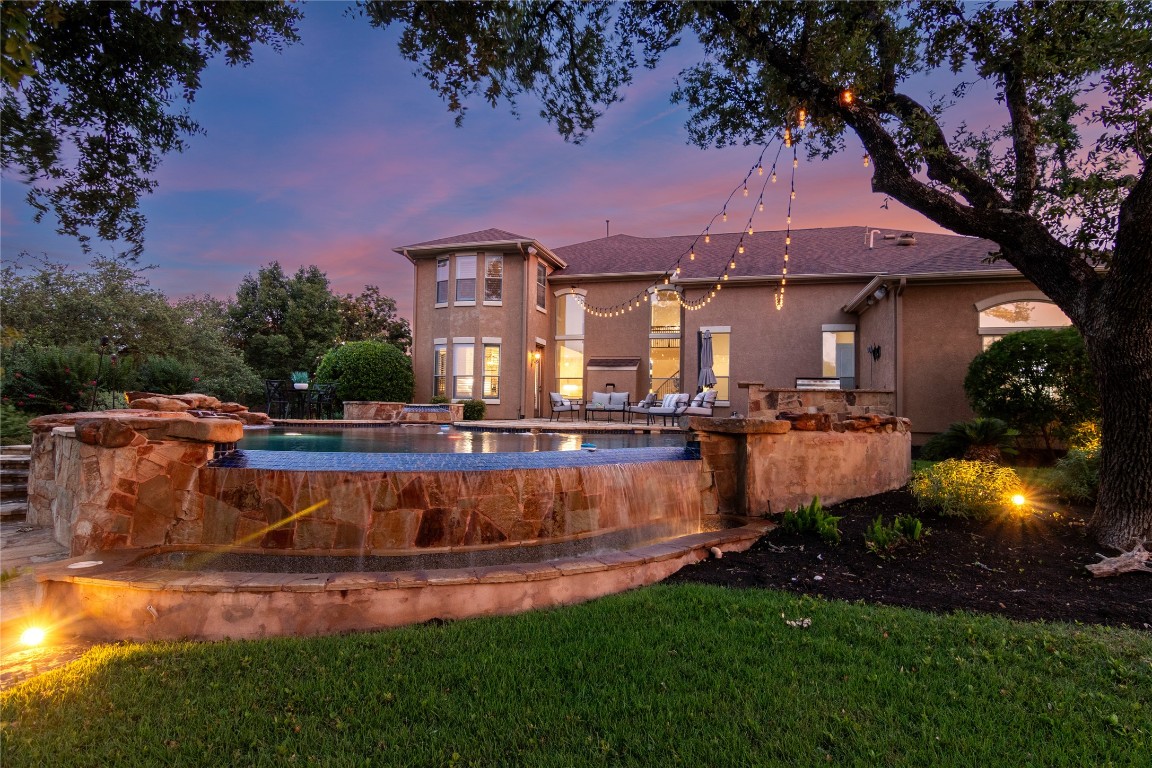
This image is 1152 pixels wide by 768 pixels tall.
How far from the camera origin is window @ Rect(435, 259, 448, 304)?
17203mm

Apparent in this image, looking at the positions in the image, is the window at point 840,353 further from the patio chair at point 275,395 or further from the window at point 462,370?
the patio chair at point 275,395

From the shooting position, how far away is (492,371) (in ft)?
55.3

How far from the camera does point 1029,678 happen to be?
2404mm

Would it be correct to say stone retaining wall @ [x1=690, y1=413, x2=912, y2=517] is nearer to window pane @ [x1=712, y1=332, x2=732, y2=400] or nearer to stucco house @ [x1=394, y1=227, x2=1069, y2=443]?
stucco house @ [x1=394, y1=227, x2=1069, y2=443]

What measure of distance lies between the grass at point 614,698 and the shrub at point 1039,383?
7.64 metres

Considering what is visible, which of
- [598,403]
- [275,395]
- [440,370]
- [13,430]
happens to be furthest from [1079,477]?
[275,395]

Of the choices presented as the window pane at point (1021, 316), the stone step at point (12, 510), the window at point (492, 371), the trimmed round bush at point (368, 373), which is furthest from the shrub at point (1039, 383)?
the trimmed round bush at point (368, 373)

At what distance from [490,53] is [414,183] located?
8578 millimetres

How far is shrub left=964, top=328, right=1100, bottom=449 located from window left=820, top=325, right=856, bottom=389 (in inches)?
185

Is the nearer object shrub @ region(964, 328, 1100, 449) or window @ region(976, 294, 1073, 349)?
shrub @ region(964, 328, 1100, 449)

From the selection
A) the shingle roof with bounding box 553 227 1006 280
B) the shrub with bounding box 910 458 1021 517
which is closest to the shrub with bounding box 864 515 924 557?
the shrub with bounding box 910 458 1021 517

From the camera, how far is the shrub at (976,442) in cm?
859

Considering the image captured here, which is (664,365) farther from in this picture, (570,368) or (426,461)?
(426,461)

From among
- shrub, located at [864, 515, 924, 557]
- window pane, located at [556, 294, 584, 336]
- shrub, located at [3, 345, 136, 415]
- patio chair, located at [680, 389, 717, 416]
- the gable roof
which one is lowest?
shrub, located at [864, 515, 924, 557]
